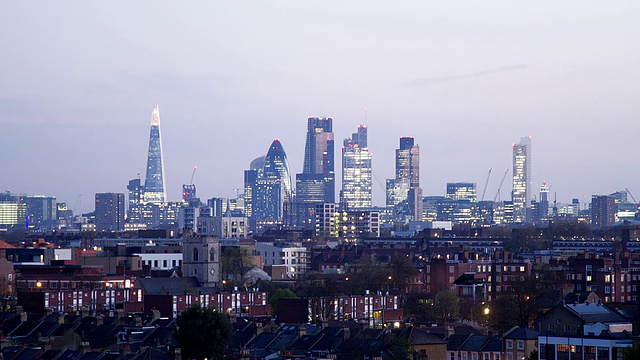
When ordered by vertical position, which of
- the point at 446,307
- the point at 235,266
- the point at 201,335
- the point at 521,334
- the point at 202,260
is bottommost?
the point at 446,307

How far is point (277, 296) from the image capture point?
325 ft

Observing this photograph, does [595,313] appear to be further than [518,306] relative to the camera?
No

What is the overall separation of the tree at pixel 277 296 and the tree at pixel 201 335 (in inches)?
1316

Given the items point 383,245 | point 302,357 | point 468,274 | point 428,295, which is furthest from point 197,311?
point 383,245

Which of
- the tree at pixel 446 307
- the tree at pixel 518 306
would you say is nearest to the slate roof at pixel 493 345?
the tree at pixel 518 306

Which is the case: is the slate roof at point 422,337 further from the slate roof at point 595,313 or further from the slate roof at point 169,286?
the slate roof at point 169,286

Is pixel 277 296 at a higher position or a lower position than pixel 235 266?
lower

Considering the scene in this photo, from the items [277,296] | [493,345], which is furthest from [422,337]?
[277,296]

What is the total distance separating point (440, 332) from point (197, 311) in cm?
1386

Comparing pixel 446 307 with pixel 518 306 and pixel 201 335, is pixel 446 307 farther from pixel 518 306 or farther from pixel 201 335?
pixel 201 335

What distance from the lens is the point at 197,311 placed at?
192 feet

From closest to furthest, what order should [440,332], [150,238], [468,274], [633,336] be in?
[633,336], [440,332], [468,274], [150,238]

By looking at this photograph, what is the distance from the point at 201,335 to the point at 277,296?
4122 centimetres

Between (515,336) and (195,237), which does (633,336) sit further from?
(195,237)
